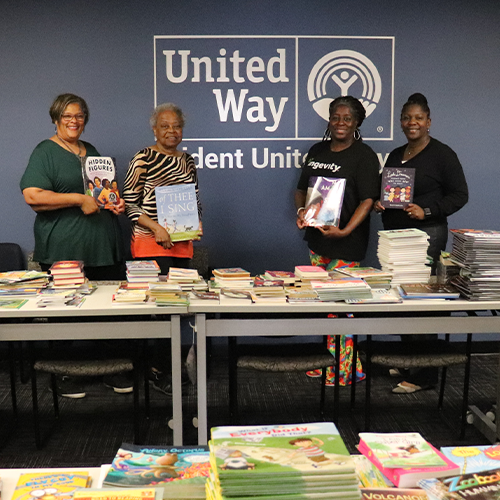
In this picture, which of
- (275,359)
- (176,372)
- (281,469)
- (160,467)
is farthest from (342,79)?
(281,469)

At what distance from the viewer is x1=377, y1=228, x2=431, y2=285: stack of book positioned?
3326mm

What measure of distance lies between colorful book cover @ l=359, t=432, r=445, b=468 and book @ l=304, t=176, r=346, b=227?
2501mm

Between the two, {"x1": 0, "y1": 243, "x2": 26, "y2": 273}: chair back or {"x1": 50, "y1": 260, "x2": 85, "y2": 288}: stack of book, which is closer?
{"x1": 50, "y1": 260, "x2": 85, "y2": 288}: stack of book

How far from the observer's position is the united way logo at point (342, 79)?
4.89 meters

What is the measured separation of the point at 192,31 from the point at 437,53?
199 centimetres

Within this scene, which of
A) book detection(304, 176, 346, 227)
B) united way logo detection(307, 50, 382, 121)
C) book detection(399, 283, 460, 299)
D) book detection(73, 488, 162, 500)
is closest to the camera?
book detection(73, 488, 162, 500)

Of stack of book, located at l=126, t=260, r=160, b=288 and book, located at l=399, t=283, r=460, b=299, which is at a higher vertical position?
stack of book, located at l=126, t=260, r=160, b=288

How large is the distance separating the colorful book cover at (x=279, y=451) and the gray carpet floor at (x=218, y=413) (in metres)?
1.98

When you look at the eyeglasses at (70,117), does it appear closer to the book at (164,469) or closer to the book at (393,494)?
the book at (164,469)

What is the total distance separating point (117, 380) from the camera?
4.20 m

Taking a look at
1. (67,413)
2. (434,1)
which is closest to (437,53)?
(434,1)

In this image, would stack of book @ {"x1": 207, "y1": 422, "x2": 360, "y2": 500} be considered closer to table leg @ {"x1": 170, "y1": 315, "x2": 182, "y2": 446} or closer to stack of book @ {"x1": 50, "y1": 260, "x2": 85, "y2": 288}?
table leg @ {"x1": 170, "y1": 315, "x2": 182, "y2": 446}

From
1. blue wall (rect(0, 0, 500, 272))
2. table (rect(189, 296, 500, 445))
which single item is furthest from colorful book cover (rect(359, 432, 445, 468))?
blue wall (rect(0, 0, 500, 272))

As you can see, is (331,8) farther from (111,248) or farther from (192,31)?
(111,248)
